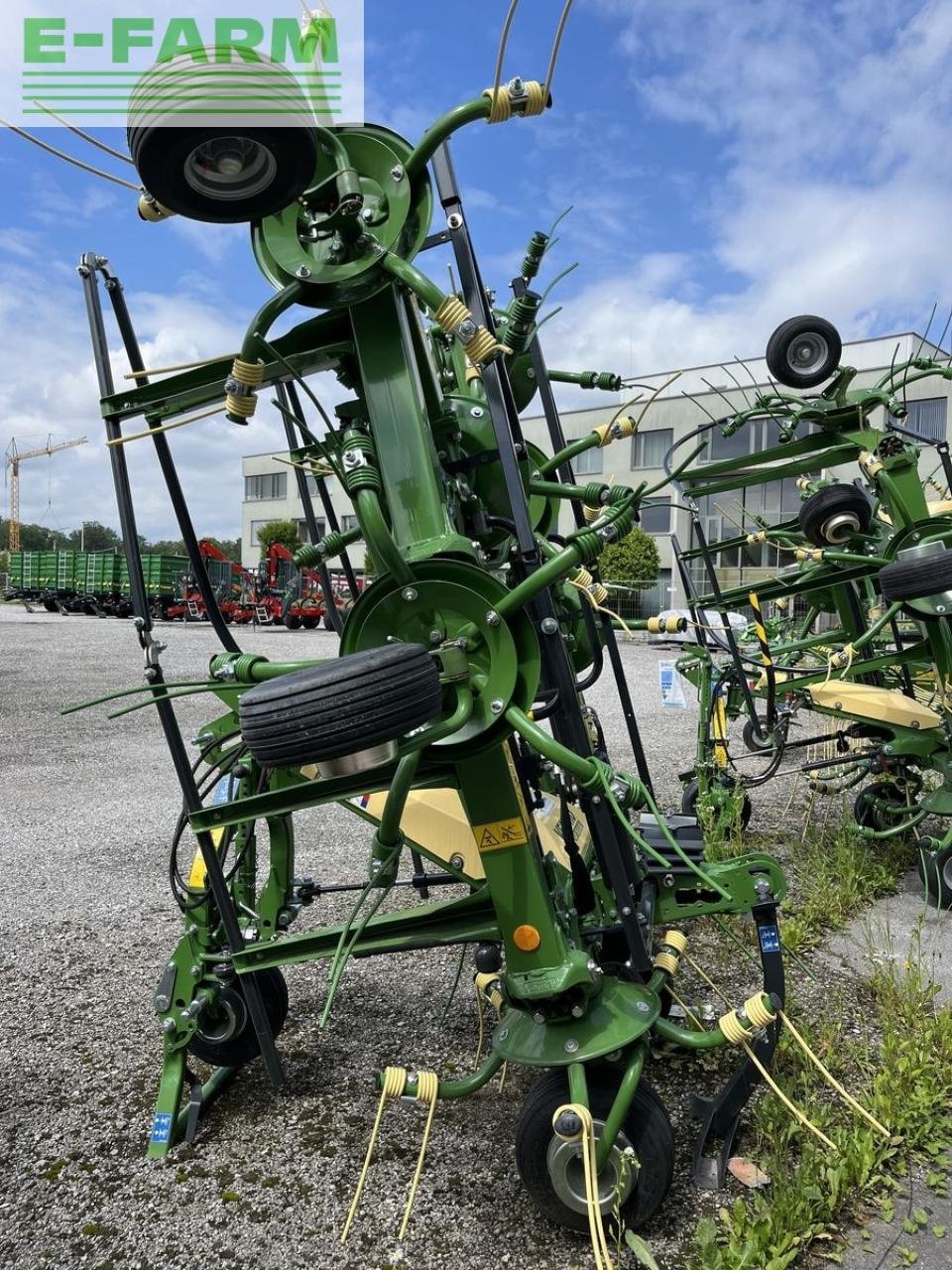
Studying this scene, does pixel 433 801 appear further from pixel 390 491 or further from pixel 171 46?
pixel 171 46

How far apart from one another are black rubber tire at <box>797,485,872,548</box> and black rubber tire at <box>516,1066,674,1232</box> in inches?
142

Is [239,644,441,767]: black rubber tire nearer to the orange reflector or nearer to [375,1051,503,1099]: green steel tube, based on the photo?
the orange reflector

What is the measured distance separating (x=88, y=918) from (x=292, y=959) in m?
2.53

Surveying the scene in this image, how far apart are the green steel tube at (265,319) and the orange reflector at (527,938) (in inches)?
68.0

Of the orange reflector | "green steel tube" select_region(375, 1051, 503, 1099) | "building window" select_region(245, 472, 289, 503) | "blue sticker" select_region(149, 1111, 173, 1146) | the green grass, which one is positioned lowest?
the green grass

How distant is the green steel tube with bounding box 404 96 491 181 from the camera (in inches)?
82.4

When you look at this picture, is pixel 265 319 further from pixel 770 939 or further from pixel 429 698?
pixel 770 939

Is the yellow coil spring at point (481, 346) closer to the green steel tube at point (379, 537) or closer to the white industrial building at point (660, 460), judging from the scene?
the green steel tube at point (379, 537)

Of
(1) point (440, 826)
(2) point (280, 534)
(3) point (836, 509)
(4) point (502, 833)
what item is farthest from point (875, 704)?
(2) point (280, 534)

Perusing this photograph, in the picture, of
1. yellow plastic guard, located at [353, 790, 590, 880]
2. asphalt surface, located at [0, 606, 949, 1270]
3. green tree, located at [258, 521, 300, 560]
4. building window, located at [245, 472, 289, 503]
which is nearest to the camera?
asphalt surface, located at [0, 606, 949, 1270]

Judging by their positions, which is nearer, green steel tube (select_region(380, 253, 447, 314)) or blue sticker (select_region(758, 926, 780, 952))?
green steel tube (select_region(380, 253, 447, 314))

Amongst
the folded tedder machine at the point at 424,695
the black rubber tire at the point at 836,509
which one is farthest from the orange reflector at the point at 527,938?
the black rubber tire at the point at 836,509

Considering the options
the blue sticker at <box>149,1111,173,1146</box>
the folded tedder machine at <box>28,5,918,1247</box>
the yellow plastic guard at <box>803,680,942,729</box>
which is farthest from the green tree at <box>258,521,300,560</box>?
the blue sticker at <box>149,1111,173,1146</box>

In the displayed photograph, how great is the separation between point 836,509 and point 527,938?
3.55m
